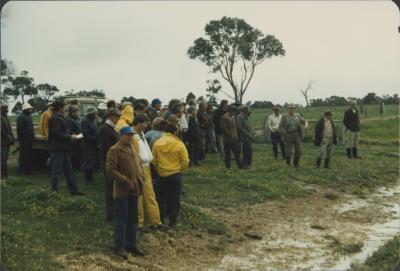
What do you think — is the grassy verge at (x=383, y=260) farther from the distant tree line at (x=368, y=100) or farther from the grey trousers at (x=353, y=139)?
the distant tree line at (x=368, y=100)

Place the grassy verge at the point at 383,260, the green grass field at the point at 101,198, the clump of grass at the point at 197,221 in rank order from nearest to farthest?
the grassy verge at the point at 383,260 < the green grass field at the point at 101,198 < the clump of grass at the point at 197,221

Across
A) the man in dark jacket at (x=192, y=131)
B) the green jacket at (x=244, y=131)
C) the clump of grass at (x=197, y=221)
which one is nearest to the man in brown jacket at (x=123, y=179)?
the clump of grass at (x=197, y=221)

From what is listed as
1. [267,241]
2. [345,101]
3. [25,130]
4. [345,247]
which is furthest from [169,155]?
[345,101]

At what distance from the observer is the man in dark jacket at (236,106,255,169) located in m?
18.6

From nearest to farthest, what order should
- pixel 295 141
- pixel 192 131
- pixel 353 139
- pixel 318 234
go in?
1. pixel 318 234
2. pixel 192 131
3. pixel 295 141
4. pixel 353 139

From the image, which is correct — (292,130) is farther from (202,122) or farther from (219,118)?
(202,122)

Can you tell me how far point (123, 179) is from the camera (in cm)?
930

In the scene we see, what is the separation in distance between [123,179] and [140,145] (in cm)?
132

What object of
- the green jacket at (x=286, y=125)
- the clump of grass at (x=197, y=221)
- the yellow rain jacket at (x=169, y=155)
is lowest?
the clump of grass at (x=197, y=221)

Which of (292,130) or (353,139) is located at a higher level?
(292,130)

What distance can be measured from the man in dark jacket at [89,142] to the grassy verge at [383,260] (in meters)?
7.92

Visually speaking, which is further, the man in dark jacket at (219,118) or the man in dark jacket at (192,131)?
the man in dark jacket at (219,118)

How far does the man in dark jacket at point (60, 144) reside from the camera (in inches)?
504

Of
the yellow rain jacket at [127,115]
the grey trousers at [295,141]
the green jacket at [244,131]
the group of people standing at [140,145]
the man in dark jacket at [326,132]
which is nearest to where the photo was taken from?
the group of people standing at [140,145]
